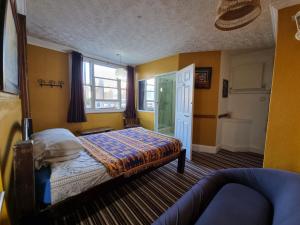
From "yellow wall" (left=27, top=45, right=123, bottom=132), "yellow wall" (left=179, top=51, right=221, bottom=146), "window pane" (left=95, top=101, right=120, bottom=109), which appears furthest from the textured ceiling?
"window pane" (left=95, top=101, right=120, bottom=109)

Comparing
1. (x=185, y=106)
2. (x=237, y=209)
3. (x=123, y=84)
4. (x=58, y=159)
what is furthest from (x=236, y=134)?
(x=58, y=159)

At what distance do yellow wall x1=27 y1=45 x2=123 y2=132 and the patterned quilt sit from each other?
58.2 inches

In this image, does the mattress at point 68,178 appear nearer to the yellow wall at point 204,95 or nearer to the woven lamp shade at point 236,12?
the woven lamp shade at point 236,12

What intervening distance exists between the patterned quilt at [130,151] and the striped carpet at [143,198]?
1.12ft

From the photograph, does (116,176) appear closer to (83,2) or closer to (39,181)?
(39,181)

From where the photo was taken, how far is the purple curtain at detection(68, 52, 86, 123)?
10.8ft

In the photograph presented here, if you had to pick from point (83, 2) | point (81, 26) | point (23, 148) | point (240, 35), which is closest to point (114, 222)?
point (23, 148)

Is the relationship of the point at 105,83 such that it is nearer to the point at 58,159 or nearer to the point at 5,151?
the point at 58,159

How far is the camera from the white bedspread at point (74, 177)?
120 centimetres

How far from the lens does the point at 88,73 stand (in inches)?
149

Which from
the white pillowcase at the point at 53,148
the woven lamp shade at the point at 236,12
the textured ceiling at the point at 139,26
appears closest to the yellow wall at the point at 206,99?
the textured ceiling at the point at 139,26

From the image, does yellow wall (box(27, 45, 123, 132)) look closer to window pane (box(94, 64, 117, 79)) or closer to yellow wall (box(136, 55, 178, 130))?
window pane (box(94, 64, 117, 79))

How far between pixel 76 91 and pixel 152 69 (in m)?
2.25

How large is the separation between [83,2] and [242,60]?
3704 mm
